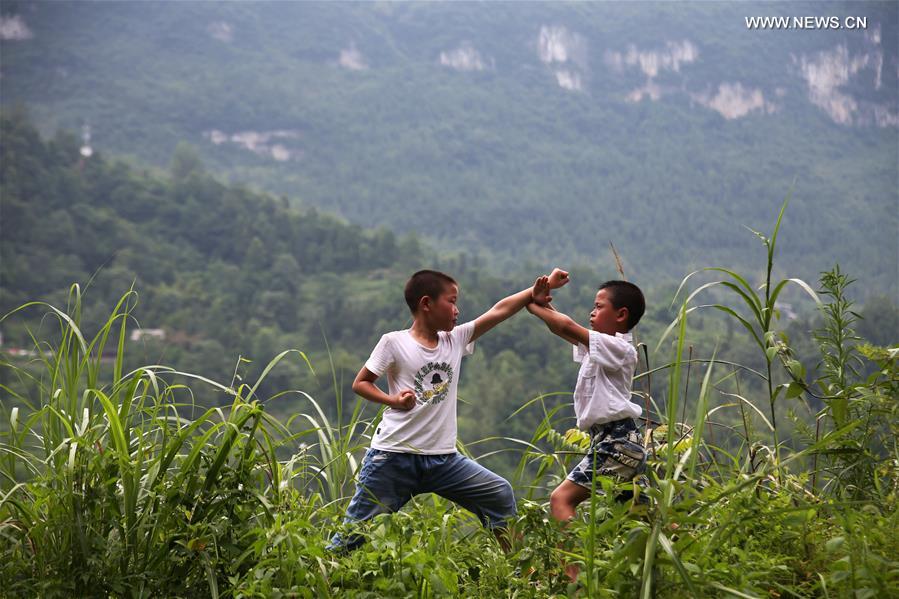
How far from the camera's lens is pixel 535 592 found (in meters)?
2.31

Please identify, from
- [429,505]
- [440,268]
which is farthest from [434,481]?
[440,268]

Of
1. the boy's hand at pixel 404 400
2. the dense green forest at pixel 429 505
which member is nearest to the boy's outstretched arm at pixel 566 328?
the dense green forest at pixel 429 505

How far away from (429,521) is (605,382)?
0.70 meters

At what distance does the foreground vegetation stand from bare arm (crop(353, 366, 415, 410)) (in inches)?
8.0

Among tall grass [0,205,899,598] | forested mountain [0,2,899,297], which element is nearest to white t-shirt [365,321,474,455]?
tall grass [0,205,899,598]

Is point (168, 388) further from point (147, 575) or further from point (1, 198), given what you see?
point (1, 198)

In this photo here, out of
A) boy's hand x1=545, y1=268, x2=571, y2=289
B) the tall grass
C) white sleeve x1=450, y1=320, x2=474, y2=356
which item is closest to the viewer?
the tall grass

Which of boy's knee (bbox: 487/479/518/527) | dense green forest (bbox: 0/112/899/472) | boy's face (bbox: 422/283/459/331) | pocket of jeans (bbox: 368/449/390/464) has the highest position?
boy's face (bbox: 422/283/459/331)

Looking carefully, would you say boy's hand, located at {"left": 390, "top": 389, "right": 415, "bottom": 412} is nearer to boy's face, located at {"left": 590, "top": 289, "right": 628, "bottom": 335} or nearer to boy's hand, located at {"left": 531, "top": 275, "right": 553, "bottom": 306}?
boy's hand, located at {"left": 531, "top": 275, "right": 553, "bottom": 306}

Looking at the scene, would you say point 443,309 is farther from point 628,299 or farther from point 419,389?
point 628,299

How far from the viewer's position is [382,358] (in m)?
3.07

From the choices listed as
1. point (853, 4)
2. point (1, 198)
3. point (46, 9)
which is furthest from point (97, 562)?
point (46, 9)

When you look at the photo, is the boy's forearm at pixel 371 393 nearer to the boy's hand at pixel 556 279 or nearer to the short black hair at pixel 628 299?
the boy's hand at pixel 556 279

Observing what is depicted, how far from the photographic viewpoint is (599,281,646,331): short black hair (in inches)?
119
